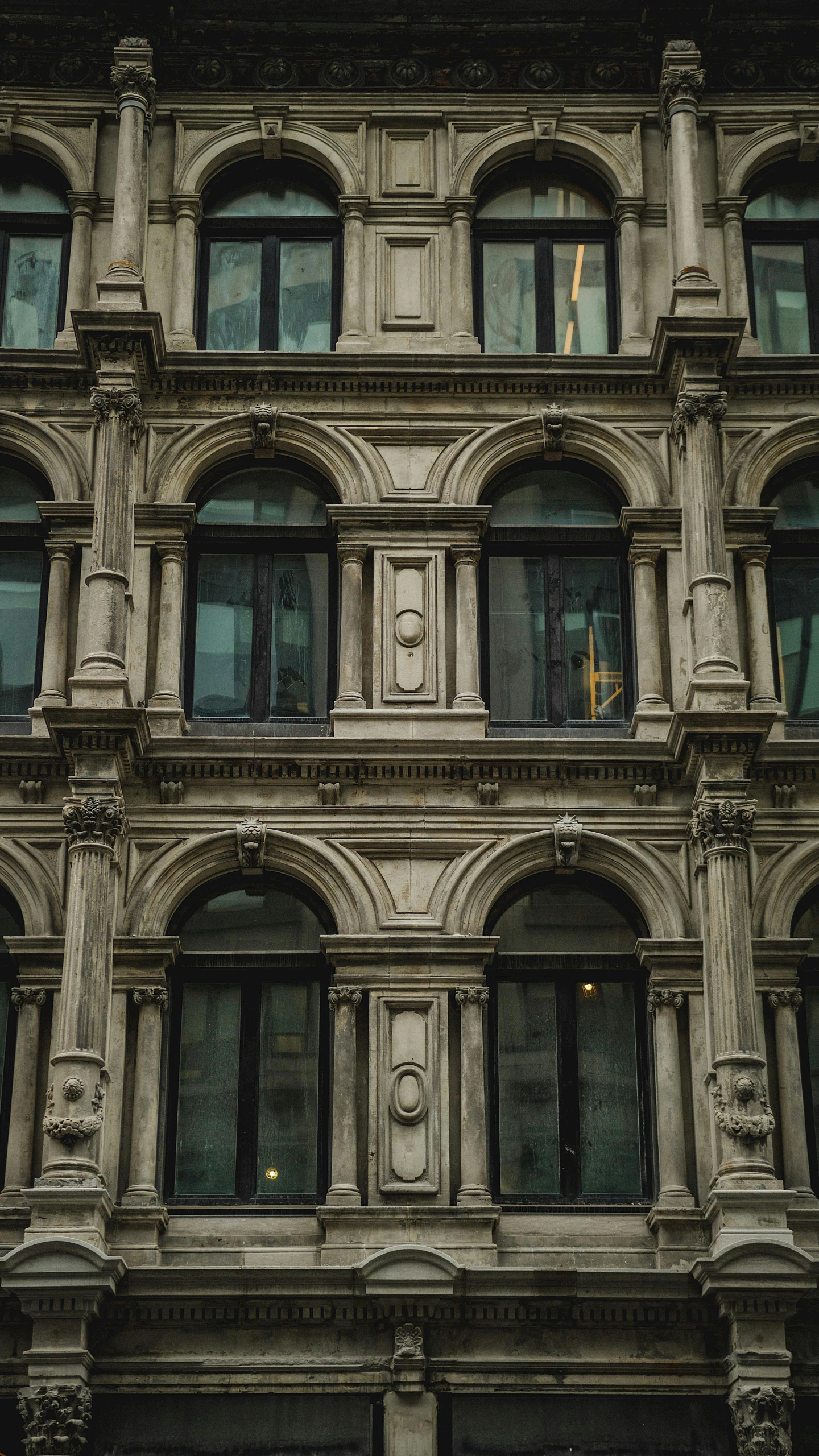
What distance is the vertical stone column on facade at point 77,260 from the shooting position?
23516 mm

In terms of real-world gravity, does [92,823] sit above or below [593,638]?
below

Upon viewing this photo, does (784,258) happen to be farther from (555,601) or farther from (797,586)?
(555,601)

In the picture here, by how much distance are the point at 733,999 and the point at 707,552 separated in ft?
15.3

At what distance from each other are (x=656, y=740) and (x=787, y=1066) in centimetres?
346

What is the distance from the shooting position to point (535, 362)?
2316 centimetres

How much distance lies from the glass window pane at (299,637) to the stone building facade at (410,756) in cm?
5

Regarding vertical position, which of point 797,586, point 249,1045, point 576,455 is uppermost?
point 576,455

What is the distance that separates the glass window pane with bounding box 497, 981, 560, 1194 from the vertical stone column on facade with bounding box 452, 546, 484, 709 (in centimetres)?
298

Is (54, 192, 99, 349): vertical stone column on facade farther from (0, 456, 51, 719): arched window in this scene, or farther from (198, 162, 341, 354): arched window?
(0, 456, 51, 719): arched window

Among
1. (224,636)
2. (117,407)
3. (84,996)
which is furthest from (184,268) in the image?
(84,996)

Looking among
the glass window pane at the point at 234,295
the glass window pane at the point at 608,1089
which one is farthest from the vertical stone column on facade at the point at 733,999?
the glass window pane at the point at 234,295

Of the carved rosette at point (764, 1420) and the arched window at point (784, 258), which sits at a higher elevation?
the arched window at point (784, 258)

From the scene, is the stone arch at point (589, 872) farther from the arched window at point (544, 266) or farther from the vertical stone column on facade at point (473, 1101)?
the arched window at point (544, 266)

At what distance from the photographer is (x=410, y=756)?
2125 cm
